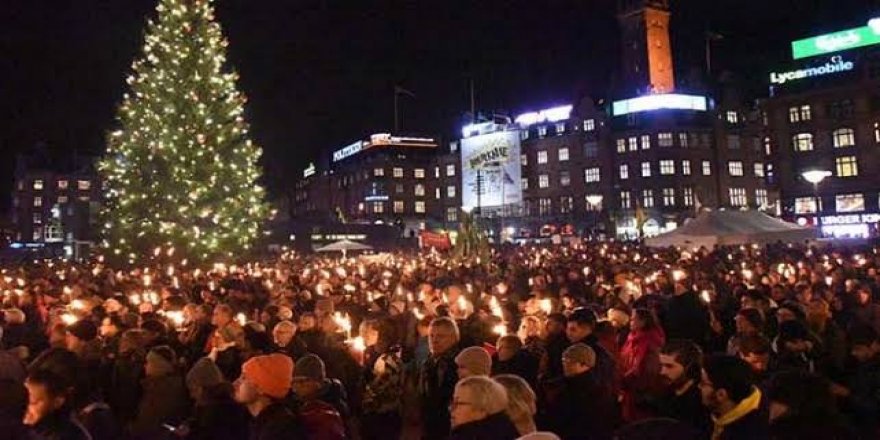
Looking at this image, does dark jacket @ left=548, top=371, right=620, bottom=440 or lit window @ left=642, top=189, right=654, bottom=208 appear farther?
lit window @ left=642, top=189, right=654, bottom=208

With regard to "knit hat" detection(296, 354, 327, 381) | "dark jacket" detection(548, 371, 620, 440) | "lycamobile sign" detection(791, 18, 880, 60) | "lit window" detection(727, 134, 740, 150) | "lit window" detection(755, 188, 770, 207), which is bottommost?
"dark jacket" detection(548, 371, 620, 440)

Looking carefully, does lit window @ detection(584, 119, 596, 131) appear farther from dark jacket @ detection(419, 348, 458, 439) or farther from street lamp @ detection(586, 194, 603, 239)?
dark jacket @ detection(419, 348, 458, 439)

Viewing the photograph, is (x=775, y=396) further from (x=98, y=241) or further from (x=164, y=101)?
(x=98, y=241)

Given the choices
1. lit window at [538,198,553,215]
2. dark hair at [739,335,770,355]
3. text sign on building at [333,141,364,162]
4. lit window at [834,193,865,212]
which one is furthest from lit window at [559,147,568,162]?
dark hair at [739,335,770,355]

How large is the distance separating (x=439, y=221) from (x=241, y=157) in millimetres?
90633

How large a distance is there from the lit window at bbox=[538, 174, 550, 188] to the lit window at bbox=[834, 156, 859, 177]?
3266 centimetres

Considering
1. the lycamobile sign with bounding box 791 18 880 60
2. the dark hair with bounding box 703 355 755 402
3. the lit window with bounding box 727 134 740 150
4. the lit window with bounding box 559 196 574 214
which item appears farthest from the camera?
the lit window with bounding box 559 196 574 214

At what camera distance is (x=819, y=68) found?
227 ft

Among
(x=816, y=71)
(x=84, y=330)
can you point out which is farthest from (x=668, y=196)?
(x=84, y=330)

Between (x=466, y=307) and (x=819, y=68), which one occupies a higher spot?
(x=819, y=68)

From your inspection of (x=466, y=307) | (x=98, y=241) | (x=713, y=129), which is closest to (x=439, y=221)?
(x=713, y=129)

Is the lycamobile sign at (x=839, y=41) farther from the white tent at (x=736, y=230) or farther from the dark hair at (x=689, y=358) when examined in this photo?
the dark hair at (x=689, y=358)

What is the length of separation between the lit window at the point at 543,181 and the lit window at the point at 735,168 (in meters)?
20.8

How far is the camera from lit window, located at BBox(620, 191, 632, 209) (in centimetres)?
A: 8106
